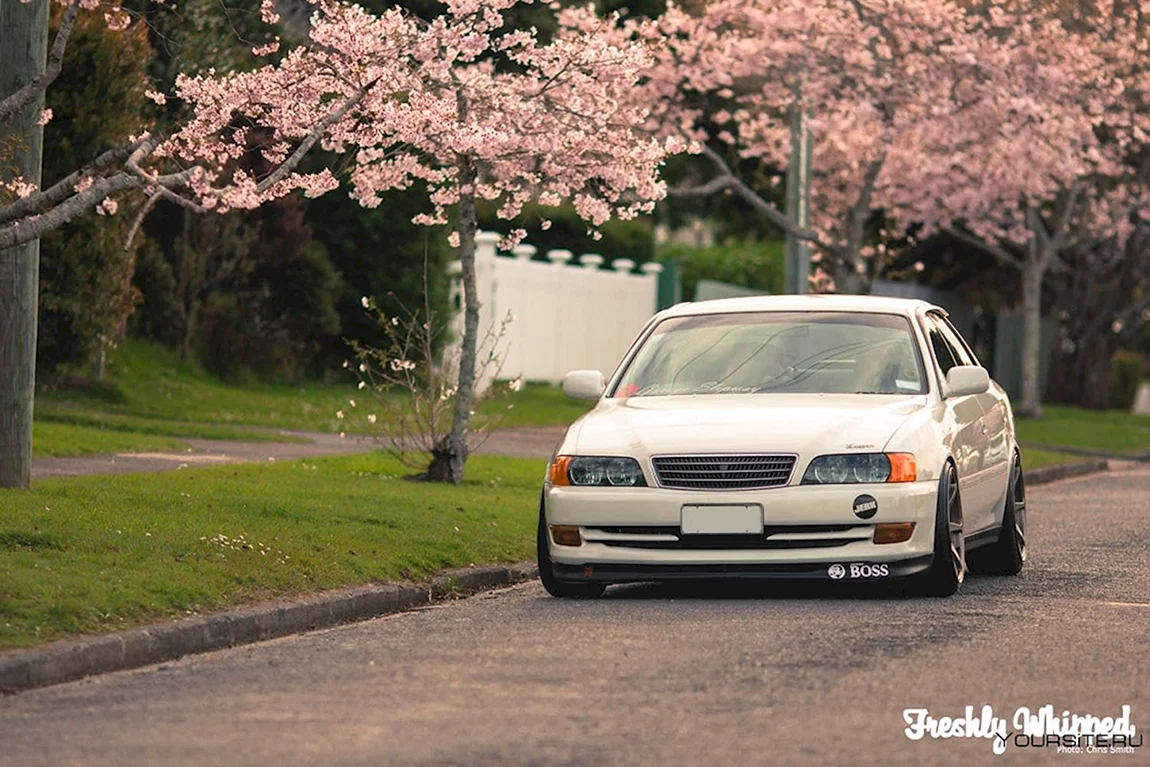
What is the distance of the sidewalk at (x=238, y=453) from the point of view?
17719mm

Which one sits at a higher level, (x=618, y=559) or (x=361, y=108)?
(x=361, y=108)

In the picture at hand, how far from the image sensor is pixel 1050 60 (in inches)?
1215

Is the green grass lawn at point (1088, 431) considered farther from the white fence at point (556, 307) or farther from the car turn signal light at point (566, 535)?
the car turn signal light at point (566, 535)

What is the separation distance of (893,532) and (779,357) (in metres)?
1.77

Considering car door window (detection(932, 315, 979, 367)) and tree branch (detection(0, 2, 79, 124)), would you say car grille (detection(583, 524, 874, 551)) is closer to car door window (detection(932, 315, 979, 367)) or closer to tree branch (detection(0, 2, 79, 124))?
car door window (detection(932, 315, 979, 367))

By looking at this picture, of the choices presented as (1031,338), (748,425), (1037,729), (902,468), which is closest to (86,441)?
(748,425)

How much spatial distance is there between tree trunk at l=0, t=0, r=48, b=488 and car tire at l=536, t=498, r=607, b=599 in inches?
156

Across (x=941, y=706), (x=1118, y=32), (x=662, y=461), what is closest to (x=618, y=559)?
(x=662, y=461)

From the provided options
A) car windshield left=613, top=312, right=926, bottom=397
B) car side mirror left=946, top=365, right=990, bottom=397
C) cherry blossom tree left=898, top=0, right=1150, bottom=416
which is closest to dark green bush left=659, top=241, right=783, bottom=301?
cherry blossom tree left=898, top=0, right=1150, bottom=416

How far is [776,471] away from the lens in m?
11.9

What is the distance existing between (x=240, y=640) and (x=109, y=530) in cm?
232

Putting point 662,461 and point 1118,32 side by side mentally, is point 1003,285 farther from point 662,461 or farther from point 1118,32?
point 662,461

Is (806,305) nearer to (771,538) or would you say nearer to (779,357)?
(779,357)

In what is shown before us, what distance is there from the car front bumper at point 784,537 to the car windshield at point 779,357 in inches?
Answer: 50.1
